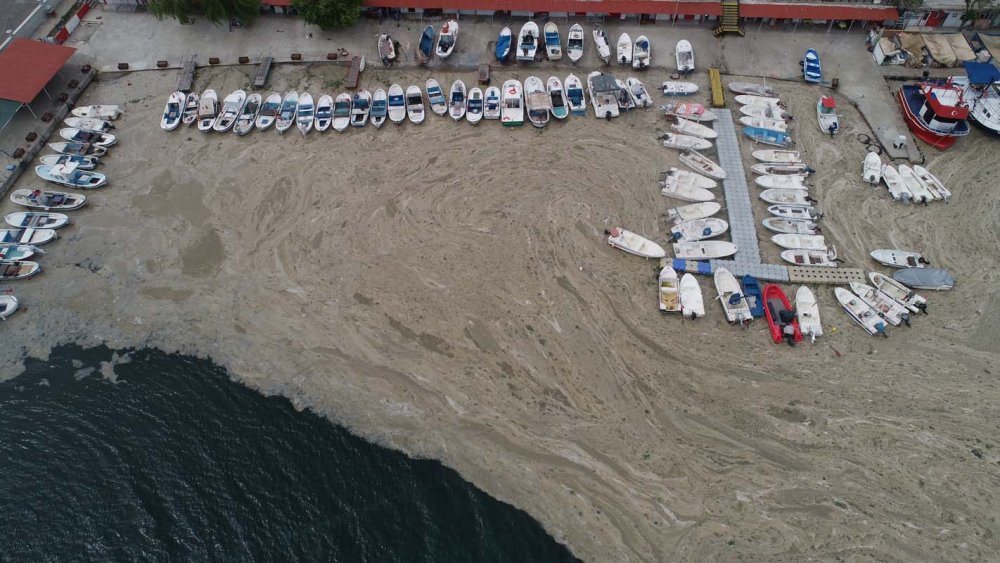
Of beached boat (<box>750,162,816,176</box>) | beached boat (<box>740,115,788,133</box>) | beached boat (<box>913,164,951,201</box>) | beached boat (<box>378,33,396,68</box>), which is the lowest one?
beached boat (<box>913,164,951,201</box>)

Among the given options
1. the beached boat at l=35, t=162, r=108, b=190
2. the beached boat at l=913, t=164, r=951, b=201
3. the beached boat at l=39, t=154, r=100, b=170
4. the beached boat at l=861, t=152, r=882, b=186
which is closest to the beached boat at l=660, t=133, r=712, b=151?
the beached boat at l=861, t=152, r=882, b=186

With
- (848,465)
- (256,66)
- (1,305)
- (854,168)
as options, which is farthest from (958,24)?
(1,305)

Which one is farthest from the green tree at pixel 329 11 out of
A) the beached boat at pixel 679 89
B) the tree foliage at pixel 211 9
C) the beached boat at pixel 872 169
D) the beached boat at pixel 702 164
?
the beached boat at pixel 872 169

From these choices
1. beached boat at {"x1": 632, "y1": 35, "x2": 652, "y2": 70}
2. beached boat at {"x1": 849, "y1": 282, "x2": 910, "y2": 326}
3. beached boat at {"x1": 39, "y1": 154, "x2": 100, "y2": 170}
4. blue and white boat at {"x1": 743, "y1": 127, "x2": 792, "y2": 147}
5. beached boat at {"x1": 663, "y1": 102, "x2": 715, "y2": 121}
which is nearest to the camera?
beached boat at {"x1": 849, "y1": 282, "x2": 910, "y2": 326}

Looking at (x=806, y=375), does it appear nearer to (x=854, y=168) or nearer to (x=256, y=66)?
(x=854, y=168)

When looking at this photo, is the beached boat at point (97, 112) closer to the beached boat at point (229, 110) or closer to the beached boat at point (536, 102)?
the beached boat at point (229, 110)

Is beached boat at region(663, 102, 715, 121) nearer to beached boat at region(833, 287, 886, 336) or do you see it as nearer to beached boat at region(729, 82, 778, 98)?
beached boat at region(729, 82, 778, 98)

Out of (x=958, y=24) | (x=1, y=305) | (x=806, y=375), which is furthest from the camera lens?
(x=958, y=24)
